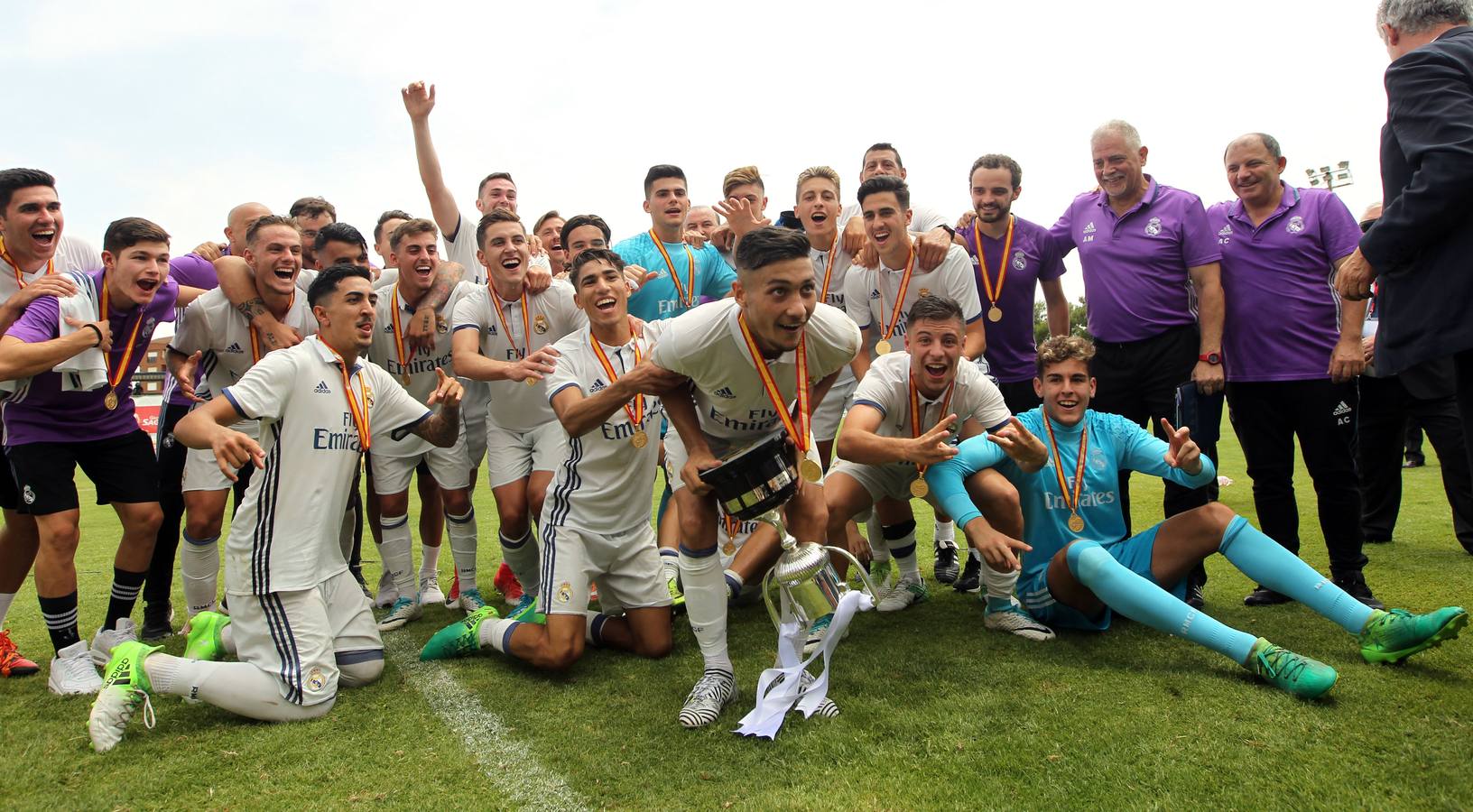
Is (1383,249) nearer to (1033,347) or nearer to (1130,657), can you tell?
(1130,657)

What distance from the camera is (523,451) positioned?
5.32 m

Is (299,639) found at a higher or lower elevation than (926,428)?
lower

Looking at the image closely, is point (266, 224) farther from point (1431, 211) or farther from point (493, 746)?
point (1431, 211)

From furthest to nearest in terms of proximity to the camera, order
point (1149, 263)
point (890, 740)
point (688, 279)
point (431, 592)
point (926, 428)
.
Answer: point (688, 279) → point (431, 592) → point (1149, 263) → point (926, 428) → point (890, 740)

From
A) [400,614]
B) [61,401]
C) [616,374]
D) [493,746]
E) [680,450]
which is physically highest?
[61,401]

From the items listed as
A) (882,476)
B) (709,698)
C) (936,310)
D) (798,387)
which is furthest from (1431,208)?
(709,698)

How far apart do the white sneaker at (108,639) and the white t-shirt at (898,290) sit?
4310 millimetres

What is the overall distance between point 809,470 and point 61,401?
141 inches

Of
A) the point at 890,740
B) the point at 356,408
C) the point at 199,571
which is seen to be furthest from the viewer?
the point at 199,571

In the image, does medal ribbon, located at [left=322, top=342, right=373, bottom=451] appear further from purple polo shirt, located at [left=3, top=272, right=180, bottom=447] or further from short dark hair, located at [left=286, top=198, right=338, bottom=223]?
short dark hair, located at [left=286, top=198, right=338, bottom=223]

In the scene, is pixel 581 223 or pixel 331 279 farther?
pixel 581 223

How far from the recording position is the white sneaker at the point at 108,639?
465 centimetres

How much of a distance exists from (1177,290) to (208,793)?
5037 mm

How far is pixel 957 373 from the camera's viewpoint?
14.2ft
